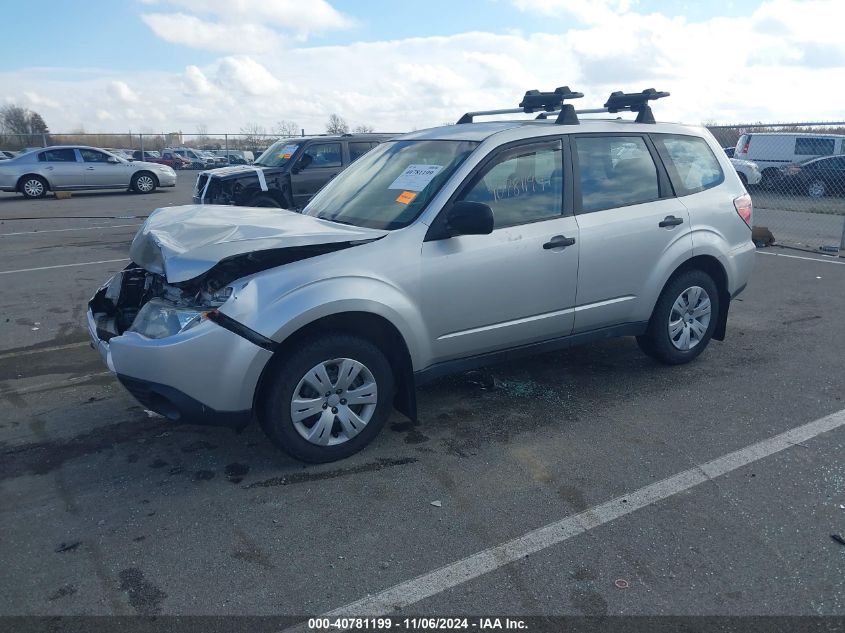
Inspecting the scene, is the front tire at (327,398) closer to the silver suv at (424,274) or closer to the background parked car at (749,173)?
the silver suv at (424,274)

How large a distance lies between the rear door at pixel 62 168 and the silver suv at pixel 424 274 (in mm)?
18277

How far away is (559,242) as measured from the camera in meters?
4.46

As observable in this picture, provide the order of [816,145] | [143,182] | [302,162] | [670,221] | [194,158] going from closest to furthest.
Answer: [670,221]
[302,162]
[816,145]
[143,182]
[194,158]

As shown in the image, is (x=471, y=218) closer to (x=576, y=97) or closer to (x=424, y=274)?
(x=424, y=274)

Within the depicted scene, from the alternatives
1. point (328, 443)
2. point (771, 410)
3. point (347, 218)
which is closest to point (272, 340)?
point (328, 443)

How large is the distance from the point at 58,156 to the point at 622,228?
2044cm

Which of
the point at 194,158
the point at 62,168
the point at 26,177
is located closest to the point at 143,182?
the point at 62,168

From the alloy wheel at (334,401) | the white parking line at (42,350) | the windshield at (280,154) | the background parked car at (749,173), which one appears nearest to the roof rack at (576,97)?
the alloy wheel at (334,401)

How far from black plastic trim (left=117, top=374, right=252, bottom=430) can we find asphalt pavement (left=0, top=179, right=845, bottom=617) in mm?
385

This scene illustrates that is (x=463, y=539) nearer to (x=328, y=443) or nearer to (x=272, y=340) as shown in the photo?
(x=328, y=443)

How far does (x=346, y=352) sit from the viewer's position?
12.4ft

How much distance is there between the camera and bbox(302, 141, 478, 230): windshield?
4266 mm

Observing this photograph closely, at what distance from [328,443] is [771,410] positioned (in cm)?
294

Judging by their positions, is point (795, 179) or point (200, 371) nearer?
point (200, 371)
